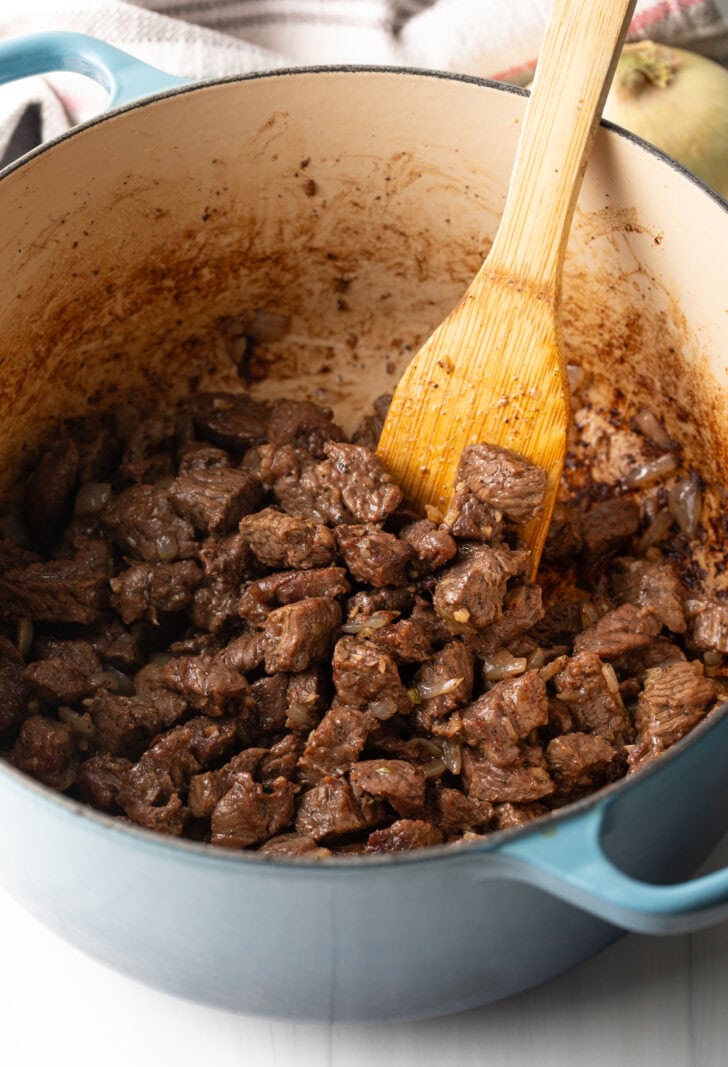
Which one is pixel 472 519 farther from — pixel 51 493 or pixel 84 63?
pixel 84 63

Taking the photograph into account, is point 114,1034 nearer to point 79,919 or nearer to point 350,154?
point 79,919

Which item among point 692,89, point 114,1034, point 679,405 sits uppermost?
point 692,89

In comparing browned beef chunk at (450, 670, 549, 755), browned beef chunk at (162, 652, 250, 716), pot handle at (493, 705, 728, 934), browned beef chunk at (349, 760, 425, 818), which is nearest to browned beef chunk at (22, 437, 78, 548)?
browned beef chunk at (162, 652, 250, 716)

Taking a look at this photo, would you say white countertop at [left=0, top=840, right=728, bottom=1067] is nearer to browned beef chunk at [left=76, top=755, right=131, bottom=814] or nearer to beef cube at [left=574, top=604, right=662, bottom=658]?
browned beef chunk at [left=76, top=755, right=131, bottom=814]

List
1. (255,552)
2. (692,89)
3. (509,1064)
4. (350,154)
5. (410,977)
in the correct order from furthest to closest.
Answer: (692,89)
(350,154)
(255,552)
(509,1064)
(410,977)

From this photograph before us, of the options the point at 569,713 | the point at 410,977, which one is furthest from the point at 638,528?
the point at 410,977

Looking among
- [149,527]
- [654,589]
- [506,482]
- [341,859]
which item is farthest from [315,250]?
[341,859]

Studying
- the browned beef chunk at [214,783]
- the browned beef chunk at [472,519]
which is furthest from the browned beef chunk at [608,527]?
the browned beef chunk at [214,783]

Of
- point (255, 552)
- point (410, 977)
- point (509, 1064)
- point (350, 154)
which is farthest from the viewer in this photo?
point (350, 154)
